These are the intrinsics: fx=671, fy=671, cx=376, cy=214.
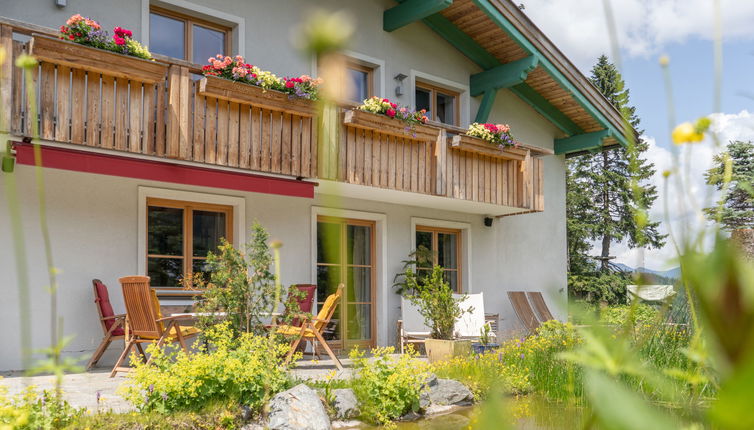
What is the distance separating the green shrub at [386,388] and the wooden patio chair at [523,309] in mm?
6322

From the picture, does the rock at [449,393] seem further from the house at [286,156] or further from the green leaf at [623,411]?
the green leaf at [623,411]

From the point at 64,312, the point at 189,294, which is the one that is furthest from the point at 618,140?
the point at 64,312

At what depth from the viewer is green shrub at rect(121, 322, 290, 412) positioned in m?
5.09

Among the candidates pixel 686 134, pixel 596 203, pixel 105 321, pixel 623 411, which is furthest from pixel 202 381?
pixel 596 203

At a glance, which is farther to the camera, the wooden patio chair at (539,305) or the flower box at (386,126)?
the wooden patio chair at (539,305)

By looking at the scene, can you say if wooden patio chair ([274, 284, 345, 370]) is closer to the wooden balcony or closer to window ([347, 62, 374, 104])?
the wooden balcony

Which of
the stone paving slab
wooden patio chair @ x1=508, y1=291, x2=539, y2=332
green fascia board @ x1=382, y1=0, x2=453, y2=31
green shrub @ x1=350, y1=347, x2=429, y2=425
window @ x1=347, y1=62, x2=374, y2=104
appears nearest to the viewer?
the stone paving slab

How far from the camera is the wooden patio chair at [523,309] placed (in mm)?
12312

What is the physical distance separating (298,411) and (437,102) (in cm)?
857

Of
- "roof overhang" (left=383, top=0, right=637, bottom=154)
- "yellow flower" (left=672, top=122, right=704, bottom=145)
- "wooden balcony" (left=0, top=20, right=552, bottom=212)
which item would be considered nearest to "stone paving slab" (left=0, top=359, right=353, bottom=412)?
"wooden balcony" (left=0, top=20, right=552, bottom=212)

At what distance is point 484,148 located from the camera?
11.1m

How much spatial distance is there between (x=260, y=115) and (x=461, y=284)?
562 centimetres

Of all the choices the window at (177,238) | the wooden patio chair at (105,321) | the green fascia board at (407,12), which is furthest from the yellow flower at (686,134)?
the green fascia board at (407,12)

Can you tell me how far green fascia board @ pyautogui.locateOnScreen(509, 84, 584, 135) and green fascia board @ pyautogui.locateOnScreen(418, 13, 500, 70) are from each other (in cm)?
101
